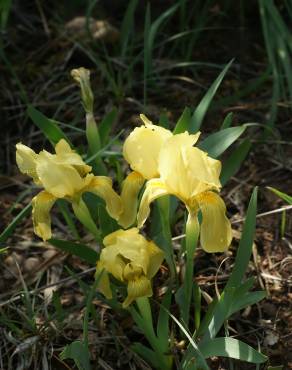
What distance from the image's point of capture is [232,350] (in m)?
1.35

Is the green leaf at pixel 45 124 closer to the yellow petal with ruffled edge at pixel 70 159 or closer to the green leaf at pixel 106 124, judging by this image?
the green leaf at pixel 106 124

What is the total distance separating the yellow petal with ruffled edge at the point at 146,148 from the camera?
1426 millimetres

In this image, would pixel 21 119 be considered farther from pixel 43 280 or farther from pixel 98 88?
pixel 43 280

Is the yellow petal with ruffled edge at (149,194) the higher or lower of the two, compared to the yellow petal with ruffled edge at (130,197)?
higher

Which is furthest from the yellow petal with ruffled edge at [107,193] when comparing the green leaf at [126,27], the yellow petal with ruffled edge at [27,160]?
the green leaf at [126,27]

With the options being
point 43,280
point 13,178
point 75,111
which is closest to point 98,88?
point 75,111

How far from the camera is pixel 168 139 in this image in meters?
1.33

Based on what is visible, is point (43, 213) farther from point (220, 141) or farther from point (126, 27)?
point (126, 27)

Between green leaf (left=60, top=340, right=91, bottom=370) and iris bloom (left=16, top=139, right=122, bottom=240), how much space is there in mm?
272

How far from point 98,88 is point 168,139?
131 cm

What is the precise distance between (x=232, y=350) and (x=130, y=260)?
11.8 inches

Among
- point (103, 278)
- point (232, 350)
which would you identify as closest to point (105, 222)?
point (103, 278)

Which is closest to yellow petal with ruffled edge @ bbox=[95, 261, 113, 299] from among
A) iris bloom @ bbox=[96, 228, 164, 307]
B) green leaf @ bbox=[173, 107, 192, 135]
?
iris bloom @ bbox=[96, 228, 164, 307]

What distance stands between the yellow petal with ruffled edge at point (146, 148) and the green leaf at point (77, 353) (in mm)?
420
